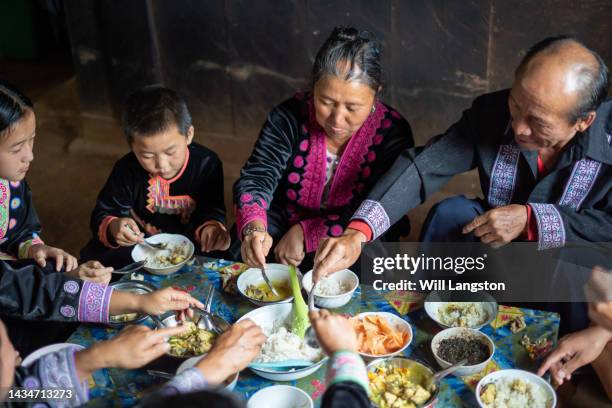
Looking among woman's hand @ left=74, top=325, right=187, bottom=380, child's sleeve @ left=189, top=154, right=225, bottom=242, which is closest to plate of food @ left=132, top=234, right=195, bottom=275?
child's sleeve @ left=189, top=154, right=225, bottom=242

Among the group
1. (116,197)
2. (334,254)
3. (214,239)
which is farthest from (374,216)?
(116,197)

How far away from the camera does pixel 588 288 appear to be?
92.0 inches

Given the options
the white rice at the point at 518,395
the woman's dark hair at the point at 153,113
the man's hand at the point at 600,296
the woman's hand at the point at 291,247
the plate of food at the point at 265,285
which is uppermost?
the woman's dark hair at the point at 153,113

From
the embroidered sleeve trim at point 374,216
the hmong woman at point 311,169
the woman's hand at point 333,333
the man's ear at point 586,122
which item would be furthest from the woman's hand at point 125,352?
the man's ear at point 586,122

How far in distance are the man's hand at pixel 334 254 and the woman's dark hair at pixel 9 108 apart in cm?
Answer: 119

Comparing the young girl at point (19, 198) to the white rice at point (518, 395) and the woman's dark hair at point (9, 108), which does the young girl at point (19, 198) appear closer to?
the woman's dark hair at point (9, 108)

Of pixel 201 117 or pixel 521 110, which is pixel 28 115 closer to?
pixel 521 110

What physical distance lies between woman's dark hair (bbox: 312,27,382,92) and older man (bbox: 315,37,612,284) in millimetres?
401

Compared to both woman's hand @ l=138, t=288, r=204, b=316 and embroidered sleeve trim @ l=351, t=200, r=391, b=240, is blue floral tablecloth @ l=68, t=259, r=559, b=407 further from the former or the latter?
embroidered sleeve trim @ l=351, t=200, r=391, b=240

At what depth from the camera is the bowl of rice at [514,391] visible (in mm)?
1767

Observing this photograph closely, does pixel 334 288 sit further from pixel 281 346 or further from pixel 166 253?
pixel 166 253

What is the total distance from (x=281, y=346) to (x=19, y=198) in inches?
55.1

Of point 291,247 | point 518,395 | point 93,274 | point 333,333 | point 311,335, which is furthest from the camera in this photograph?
point 291,247

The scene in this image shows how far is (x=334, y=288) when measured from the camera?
2.29m
